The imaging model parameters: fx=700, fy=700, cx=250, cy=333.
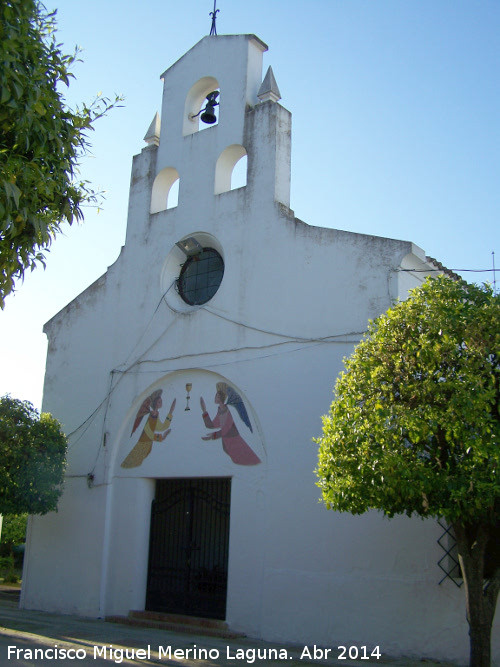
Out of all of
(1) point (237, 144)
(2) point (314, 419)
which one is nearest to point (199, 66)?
(1) point (237, 144)

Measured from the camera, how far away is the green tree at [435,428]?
7.35m

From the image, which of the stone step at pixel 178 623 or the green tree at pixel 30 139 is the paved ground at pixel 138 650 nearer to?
the stone step at pixel 178 623

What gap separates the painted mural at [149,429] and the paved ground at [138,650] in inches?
122

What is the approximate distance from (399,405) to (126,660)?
5.26m

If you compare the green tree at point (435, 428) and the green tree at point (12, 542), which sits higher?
the green tree at point (435, 428)

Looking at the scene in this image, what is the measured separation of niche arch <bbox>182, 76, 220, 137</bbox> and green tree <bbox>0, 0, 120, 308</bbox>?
25.5 feet

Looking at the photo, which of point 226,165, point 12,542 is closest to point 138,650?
point 226,165

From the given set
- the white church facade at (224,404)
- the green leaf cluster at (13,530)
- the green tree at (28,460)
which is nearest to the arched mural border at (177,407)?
the white church facade at (224,404)

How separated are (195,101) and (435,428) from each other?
10.2 m

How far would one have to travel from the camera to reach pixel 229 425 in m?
12.4

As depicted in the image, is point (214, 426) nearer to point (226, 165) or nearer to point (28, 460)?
point (28, 460)

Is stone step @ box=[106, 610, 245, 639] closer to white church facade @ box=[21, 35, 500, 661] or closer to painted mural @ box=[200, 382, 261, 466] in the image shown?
white church facade @ box=[21, 35, 500, 661]

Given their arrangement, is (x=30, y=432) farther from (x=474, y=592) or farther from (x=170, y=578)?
(x=474, y=592)

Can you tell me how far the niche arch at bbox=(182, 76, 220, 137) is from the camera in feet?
48.9
